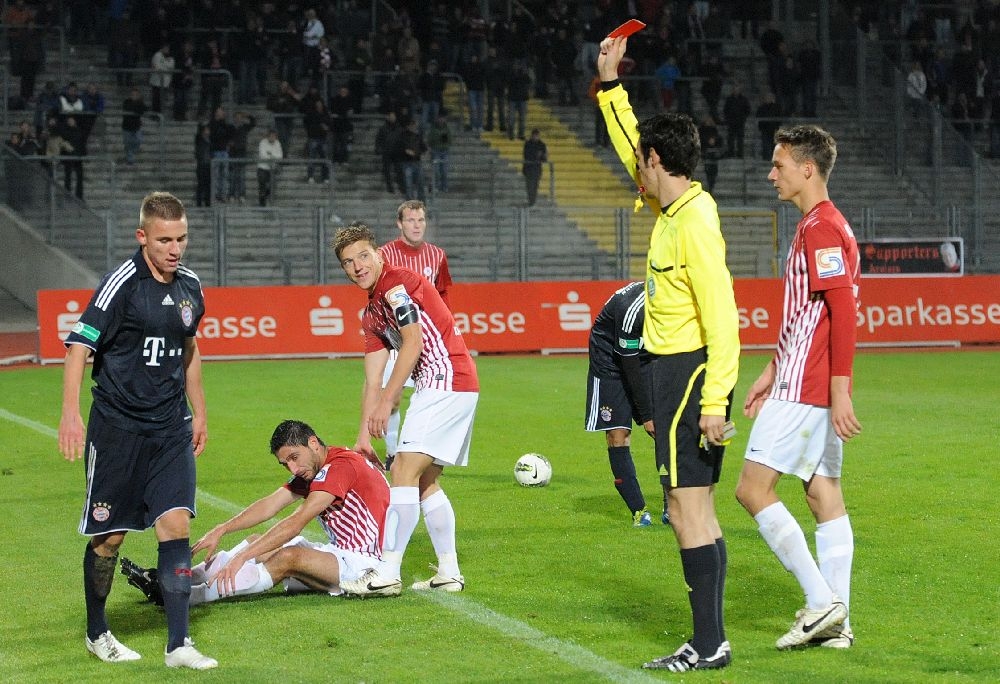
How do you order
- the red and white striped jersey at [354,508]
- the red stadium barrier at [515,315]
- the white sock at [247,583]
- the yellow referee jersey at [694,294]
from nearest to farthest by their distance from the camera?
the yellow referee jersey at [694,294]
the white sock at [247,583]
the red and white striped jersey at [354,508]
the red stadium barrier at [515,315]

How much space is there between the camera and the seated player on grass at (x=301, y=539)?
747 cm

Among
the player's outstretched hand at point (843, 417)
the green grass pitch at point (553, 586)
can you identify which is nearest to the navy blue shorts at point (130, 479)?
the green grass pitch at point (553, 586)

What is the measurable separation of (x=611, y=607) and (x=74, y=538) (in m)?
3.93

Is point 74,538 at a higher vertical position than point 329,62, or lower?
lower

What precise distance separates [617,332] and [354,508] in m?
2.47

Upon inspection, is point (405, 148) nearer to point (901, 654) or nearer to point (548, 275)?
point (548, 275)

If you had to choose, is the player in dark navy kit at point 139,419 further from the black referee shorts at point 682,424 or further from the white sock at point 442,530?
the black referee shorts at point 682,424

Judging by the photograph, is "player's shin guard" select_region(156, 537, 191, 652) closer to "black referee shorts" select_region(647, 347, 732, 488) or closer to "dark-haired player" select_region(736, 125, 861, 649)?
"black referee shorts" select_region(647, 347, 732, 488)

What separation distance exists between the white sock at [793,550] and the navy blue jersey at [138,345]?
2.76 meters

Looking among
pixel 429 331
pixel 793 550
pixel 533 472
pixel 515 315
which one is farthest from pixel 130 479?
pixel 515 315

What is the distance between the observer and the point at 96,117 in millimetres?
29953

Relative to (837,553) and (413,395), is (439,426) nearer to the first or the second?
(413,395)

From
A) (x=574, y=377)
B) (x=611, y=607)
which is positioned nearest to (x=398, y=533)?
(x=611, y=607)

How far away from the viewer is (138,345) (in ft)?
21.0
